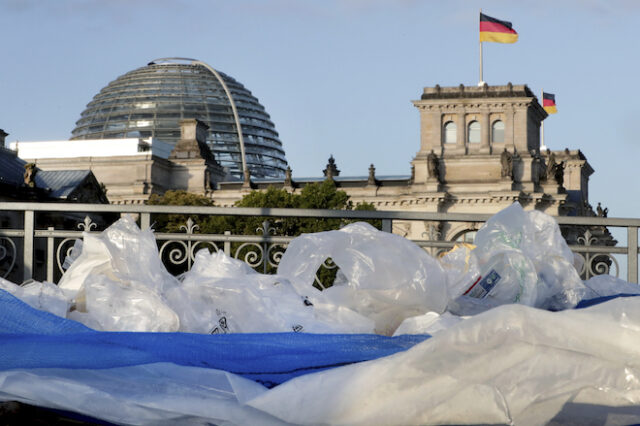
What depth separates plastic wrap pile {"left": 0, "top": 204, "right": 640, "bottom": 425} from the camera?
227cm

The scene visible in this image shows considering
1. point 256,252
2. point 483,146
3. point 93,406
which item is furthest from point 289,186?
point 93,406

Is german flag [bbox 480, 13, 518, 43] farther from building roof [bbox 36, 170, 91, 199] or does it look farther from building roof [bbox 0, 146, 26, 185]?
building roof [bbox 0, 146, 26, 185]

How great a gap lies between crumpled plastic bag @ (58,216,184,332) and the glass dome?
94206 mm

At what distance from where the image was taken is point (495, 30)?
5434cm

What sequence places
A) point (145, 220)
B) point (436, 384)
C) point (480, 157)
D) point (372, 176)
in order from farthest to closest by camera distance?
point (372, 176)
point (480, 157)
point (145, 220)
point (436, 384)

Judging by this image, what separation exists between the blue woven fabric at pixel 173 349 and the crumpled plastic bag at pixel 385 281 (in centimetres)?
52

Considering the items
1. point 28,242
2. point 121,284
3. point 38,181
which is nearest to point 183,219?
point 38,181

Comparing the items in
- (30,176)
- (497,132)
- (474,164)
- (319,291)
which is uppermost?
(497,132)

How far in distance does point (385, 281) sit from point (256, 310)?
1.44 feet

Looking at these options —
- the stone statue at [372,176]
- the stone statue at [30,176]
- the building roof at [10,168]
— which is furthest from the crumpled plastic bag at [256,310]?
the stone statue at [372,176]

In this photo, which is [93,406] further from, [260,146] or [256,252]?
[260,146]

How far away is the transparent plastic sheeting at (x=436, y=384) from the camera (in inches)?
88.3

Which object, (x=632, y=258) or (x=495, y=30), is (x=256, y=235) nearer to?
(x=632, y=258)

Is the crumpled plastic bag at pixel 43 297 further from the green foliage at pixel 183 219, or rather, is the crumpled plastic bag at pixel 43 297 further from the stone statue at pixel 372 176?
the stone statue at pixel 372 176
